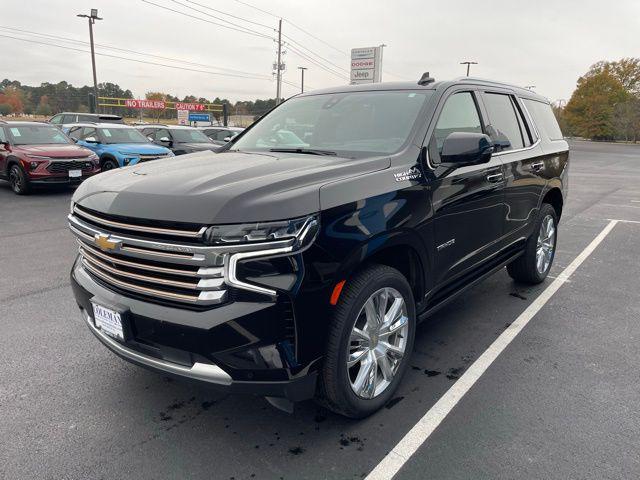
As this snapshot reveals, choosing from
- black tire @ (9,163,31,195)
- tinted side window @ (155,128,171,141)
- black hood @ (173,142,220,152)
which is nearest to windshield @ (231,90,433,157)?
black tire @ (9,163,31,195)

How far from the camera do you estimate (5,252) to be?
6.42m

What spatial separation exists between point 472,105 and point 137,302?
2.91 meters

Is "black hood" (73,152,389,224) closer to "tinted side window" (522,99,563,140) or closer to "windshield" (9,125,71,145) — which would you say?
"tinted side window" (522,99,563,140)

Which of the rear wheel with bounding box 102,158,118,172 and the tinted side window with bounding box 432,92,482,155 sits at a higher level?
the tinted side window with bounding box 432,92,482,155

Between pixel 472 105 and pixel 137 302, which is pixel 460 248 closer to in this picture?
pixel 472 105

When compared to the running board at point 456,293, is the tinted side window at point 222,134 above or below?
above

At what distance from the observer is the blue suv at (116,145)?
1271 cm

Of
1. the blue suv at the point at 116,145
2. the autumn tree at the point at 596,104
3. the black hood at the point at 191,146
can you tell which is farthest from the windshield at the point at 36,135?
the autumn tree at the point at 596,104

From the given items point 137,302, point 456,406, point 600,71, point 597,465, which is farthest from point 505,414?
point 600,71

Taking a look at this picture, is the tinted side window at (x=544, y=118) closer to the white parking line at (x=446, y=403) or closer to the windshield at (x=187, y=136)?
the white parking line at (x=446, y=403)

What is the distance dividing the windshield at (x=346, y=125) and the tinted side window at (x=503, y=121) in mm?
917

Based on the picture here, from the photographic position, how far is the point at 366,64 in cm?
3784

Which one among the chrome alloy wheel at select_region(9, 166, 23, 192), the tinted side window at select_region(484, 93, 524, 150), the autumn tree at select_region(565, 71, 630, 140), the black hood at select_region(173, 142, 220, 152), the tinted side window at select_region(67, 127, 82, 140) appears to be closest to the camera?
the tinted side window at select_region(484, 93, 524, 150)

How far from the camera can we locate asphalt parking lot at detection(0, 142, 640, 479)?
243 centimetres
